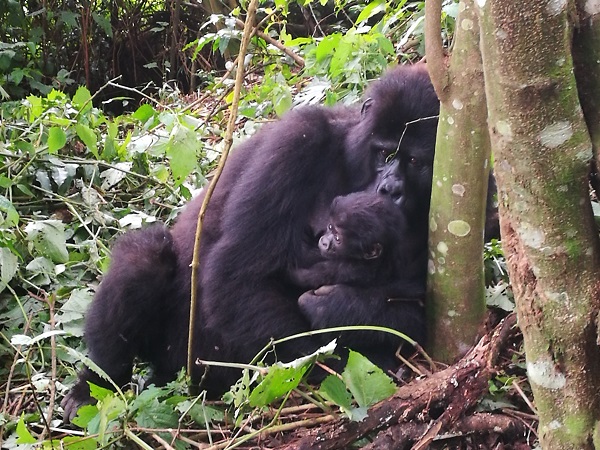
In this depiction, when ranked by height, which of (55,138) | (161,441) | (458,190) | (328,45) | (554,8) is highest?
(554,8)

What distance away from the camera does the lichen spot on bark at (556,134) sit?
4.19ft

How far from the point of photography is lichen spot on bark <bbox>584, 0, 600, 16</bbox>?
1325 mm

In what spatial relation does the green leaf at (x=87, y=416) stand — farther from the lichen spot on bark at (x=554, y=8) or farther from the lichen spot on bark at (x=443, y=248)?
the lichen spot on bark at (x=554, y=8)

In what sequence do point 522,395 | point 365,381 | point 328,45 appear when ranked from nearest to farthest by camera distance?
1. point 365,381
2. point 522,395
3. point 328,45

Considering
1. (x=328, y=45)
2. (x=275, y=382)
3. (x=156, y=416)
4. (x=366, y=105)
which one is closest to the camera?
(x=275, y=382)

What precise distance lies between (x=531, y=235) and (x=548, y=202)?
0.07 m

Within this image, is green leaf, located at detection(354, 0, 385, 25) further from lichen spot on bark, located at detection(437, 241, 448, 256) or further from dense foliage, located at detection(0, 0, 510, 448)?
lichen spot on bark, located at detection(437, 241, 448, 256)

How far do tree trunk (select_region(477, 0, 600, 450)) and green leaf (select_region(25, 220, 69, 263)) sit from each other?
7.42 ft

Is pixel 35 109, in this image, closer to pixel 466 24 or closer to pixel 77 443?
pixel 77 443

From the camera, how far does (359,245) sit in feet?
8.17

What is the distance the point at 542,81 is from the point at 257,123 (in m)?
3.25

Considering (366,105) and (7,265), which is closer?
(366,105)

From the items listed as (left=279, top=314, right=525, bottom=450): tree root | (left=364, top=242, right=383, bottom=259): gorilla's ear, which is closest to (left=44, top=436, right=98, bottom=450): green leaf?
(left=279, top=314, right=525, bottom=450): tree root

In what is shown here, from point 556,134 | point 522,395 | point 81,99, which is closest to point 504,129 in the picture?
point 556,134
